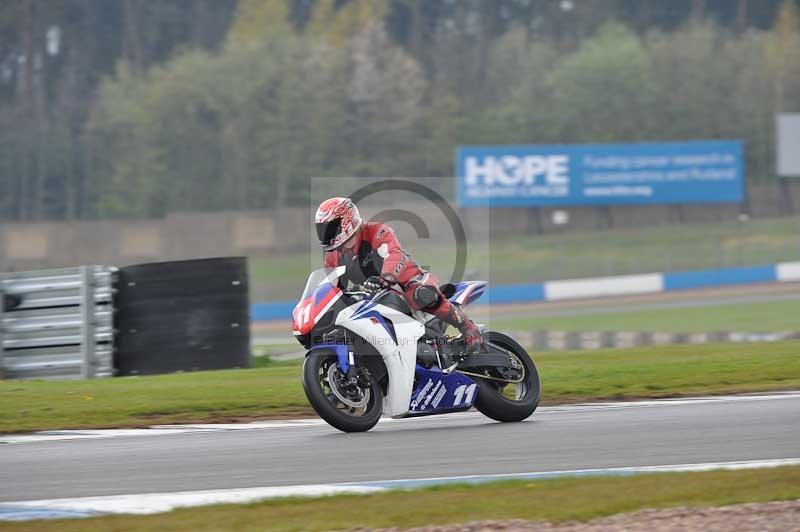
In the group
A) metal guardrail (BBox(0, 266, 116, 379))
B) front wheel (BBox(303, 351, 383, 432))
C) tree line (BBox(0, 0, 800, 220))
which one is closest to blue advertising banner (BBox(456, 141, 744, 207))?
tree line (BBox(0, 0, 800, 220))

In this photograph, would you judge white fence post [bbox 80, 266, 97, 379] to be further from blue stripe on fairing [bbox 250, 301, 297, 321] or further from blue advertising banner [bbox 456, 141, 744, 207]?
blue advertising banner [bbox 456, 141, 744, 207]

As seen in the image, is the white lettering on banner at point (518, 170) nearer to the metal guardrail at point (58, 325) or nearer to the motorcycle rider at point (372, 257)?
the metal guardrail at point (58, 325)

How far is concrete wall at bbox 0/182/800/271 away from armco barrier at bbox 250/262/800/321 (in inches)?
439

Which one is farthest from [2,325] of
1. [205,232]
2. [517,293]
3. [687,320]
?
[205,232]

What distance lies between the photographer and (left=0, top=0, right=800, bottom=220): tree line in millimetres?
63406

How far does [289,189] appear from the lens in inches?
2501

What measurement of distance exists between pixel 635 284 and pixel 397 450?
108 ft

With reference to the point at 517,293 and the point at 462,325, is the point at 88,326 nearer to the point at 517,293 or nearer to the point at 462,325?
the point at 462,325

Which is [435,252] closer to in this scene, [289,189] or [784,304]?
[784,304]

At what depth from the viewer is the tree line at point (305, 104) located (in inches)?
2496

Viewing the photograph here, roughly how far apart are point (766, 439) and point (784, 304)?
2591cm

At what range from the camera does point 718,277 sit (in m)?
40.9

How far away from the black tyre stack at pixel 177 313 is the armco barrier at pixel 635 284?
24773 mm

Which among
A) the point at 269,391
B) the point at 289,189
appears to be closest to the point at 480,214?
the point at 289,189
